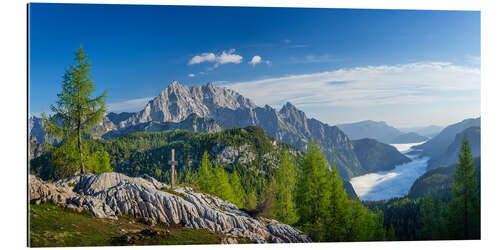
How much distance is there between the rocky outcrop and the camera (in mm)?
9469

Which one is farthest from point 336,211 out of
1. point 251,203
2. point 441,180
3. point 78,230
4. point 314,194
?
point 441,180

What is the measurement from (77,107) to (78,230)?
6.06 meters

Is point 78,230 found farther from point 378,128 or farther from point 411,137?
point 411,137

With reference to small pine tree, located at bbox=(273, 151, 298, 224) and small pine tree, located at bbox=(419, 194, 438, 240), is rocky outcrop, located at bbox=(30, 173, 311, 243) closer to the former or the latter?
small pine tree, located at bbox=(419, 194, 438, 240)

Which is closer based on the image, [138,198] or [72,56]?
[138,198]

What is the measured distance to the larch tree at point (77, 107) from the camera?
11.9 m

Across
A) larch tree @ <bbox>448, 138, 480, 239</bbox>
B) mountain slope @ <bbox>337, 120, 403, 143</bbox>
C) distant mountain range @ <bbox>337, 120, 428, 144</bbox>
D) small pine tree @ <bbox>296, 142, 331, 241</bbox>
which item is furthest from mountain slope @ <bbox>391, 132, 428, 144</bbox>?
small pine tree @ <bbox>296, 142, 331, 241</bbox>

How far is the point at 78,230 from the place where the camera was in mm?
8648

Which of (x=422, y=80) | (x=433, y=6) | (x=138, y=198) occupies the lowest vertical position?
(x=138, y=198)

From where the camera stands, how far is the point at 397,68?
1395 centimetres
